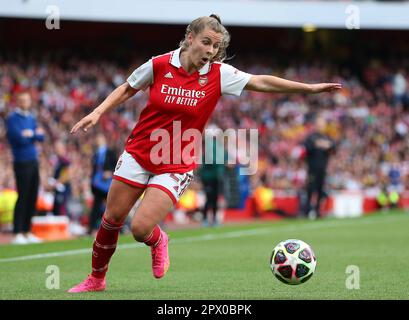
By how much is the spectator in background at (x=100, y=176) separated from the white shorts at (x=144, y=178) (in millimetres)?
8178

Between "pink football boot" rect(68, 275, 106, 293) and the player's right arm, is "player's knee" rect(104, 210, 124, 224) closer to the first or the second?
"pink football boot" rect(68, 275, 106, 293)

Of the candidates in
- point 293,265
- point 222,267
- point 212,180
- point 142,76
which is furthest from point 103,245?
point 212,180

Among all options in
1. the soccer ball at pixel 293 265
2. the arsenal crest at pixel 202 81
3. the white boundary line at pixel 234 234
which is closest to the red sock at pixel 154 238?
the soccer ball at pixel 293 265

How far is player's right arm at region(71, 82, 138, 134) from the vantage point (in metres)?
7.36

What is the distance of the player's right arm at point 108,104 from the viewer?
7.36 meters

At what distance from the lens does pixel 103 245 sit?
7922 millimetres

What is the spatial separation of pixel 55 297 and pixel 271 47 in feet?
98.9

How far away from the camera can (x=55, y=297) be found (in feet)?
24.3

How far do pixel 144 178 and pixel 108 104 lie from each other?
0.70 m

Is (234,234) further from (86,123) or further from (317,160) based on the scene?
(86,123)

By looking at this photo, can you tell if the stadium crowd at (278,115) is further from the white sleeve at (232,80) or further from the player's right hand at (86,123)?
the player's right hand at (86,123)

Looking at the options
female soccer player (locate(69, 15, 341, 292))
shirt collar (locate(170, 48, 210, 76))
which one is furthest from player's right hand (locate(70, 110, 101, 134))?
shirt collar (locate(170, 48, 210, 76))

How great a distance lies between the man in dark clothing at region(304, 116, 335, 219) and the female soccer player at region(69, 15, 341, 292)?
1372cm

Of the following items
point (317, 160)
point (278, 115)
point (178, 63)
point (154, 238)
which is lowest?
point (154, 238)
